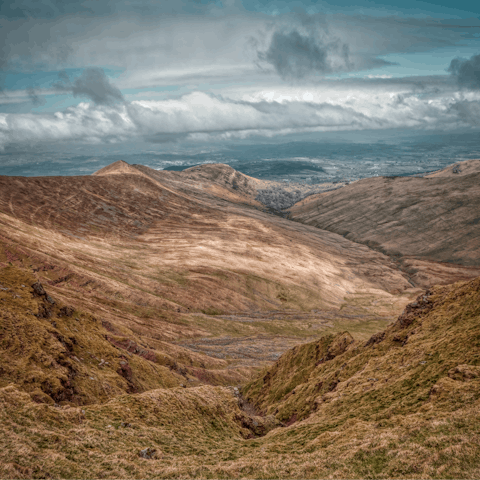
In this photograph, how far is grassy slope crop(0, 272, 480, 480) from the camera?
2800 centimetres

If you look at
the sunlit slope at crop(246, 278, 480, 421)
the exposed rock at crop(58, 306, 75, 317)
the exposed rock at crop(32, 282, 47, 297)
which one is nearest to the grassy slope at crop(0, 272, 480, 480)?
the sunlit slope at crop(246, 278, 480, 421)

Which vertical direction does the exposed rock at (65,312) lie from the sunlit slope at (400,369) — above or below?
above

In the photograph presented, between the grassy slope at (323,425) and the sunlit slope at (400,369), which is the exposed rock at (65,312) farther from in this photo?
the sunlit slope at (400,369)

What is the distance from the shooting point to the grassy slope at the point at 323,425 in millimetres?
28000

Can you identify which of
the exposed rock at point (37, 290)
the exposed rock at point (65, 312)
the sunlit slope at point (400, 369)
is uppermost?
the exposed rock at point (37, 290)

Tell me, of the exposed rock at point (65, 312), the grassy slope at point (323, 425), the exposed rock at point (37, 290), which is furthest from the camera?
the exposed rock at point (65, 312)

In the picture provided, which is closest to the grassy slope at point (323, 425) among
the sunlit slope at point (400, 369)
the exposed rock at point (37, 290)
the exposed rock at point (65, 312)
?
the sunlit slope at point (400, 369)

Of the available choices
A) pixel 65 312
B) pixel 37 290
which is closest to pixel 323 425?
pixel 65 312

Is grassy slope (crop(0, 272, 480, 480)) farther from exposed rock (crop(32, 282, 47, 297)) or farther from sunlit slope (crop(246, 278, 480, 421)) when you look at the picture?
exposed rock (crop(32, 282, 47, 297))

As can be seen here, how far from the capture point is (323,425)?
4394cm

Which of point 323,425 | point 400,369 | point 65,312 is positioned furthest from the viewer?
point 65,312

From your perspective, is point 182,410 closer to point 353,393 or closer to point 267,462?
point 267,462

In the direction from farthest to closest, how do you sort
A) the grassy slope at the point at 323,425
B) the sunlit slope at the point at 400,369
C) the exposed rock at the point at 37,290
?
1. the exposed rock at the point at 37,290
2. the sunlit slope at the point at 400,369
3. the grassy slope at the point at 323,425

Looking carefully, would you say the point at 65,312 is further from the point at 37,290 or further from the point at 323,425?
the point at 323,425
